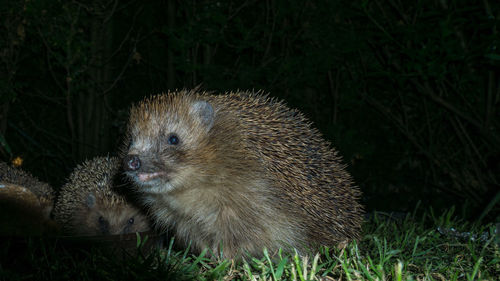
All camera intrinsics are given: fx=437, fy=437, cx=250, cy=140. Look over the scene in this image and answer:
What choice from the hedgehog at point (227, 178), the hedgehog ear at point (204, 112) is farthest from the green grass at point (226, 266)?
the hedgehog ear at point (204, 112)

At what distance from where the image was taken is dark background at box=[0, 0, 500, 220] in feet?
17.9

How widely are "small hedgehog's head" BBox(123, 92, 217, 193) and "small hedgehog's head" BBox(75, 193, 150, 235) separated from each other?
1.23 meters

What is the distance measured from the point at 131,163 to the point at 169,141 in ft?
1.22

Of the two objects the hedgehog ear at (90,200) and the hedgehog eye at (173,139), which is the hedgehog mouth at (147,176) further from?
the hedgehog ear at (90,200)

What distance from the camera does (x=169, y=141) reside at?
295cm

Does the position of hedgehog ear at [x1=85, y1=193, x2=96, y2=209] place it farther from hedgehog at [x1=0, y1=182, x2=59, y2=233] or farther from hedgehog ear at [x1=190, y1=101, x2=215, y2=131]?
hedgehog ear at [x1=190, y1=101, x2=215, y2=131]

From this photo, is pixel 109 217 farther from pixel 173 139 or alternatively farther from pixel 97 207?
pixel 173 139

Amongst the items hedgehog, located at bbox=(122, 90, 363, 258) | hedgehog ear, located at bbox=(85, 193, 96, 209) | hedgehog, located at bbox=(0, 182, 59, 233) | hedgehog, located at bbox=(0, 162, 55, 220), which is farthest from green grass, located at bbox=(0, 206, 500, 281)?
hedgehog ear, located at bbox=(85, 193, 96, 209)

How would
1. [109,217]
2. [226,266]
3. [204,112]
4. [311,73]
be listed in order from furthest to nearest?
1. [311,73]
2. [109,217]
3. [204,112]
4. [226,266]

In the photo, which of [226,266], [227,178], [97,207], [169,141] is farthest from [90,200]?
[226,266]

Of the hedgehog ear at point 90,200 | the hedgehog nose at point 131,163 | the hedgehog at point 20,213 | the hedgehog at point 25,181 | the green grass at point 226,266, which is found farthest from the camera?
the hedgehog ear at point 90,200

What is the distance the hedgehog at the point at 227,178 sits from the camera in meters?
2.85

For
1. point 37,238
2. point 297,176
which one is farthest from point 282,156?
point 37,238

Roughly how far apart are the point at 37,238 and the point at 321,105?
20.3ft
